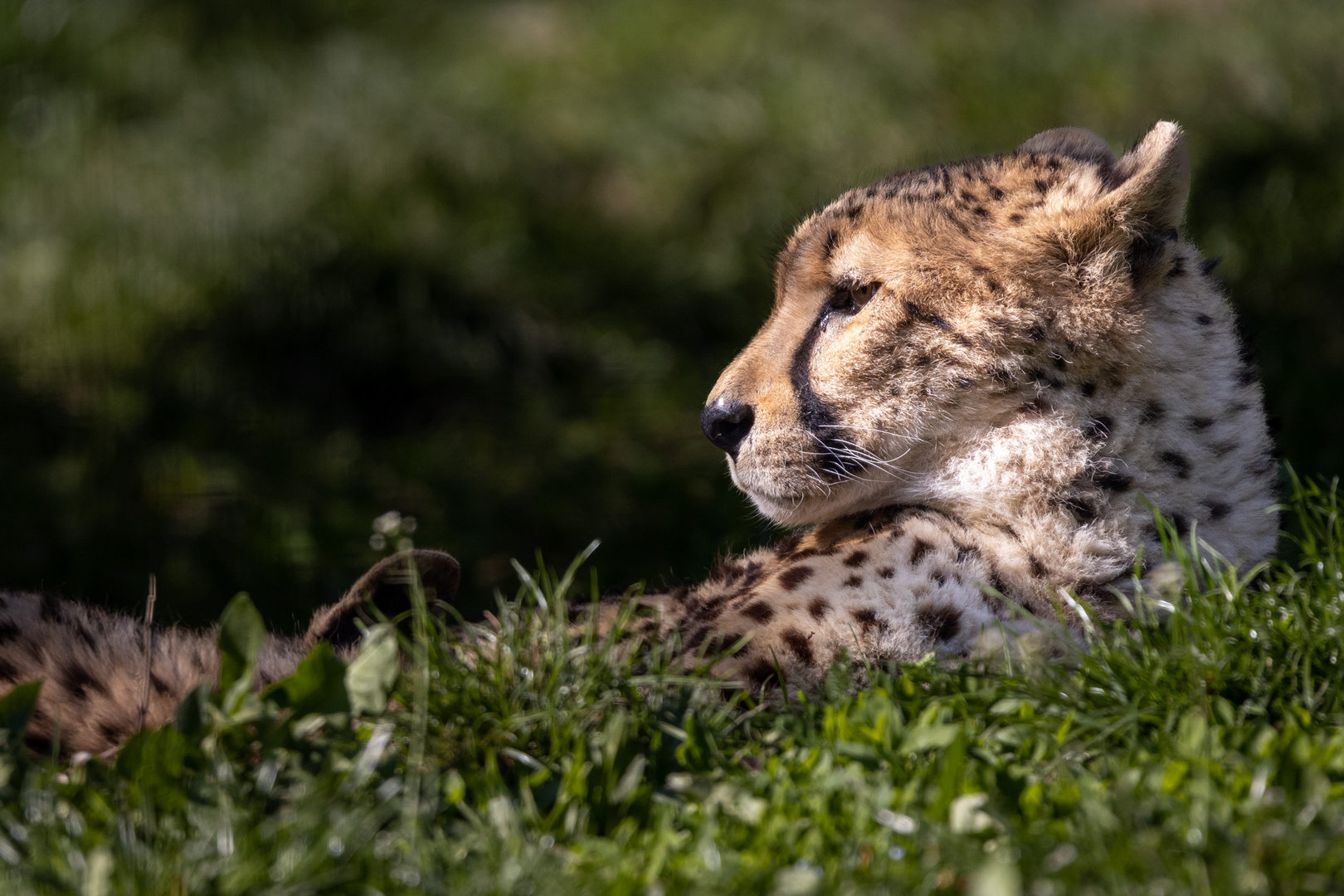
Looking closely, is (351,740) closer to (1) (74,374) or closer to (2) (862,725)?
(2) (862,725)

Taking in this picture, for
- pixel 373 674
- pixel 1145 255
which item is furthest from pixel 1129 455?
pixel 373 674

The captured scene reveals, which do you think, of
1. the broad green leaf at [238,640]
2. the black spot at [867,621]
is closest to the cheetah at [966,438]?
the black spot at [867,621]

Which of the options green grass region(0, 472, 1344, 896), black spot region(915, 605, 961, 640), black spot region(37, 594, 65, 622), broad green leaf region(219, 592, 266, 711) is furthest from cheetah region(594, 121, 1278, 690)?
black spot region(37, 594, 65, 622)

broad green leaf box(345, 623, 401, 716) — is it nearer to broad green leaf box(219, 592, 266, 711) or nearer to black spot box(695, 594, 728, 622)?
broad green leaf box(219, 592, 266, 711)

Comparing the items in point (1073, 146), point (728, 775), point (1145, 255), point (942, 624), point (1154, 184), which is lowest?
point (728, 775)

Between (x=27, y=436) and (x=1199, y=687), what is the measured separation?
16.2 ft

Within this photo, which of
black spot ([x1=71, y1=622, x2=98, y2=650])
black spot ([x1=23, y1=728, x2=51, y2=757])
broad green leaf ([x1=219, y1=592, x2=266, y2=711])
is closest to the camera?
broad green leaf ([x1=219, y1=592, x2=266, y2=711])

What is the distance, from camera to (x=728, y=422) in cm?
292

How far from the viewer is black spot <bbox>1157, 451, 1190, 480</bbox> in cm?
275

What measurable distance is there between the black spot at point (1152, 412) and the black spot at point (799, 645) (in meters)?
0.87

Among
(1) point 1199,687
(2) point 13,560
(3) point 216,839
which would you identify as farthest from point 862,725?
(2) point 13,560

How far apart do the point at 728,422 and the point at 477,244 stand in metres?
4.01

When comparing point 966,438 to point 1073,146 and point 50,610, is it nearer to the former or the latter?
point 1073,146

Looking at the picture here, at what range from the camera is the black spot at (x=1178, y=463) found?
275cm
